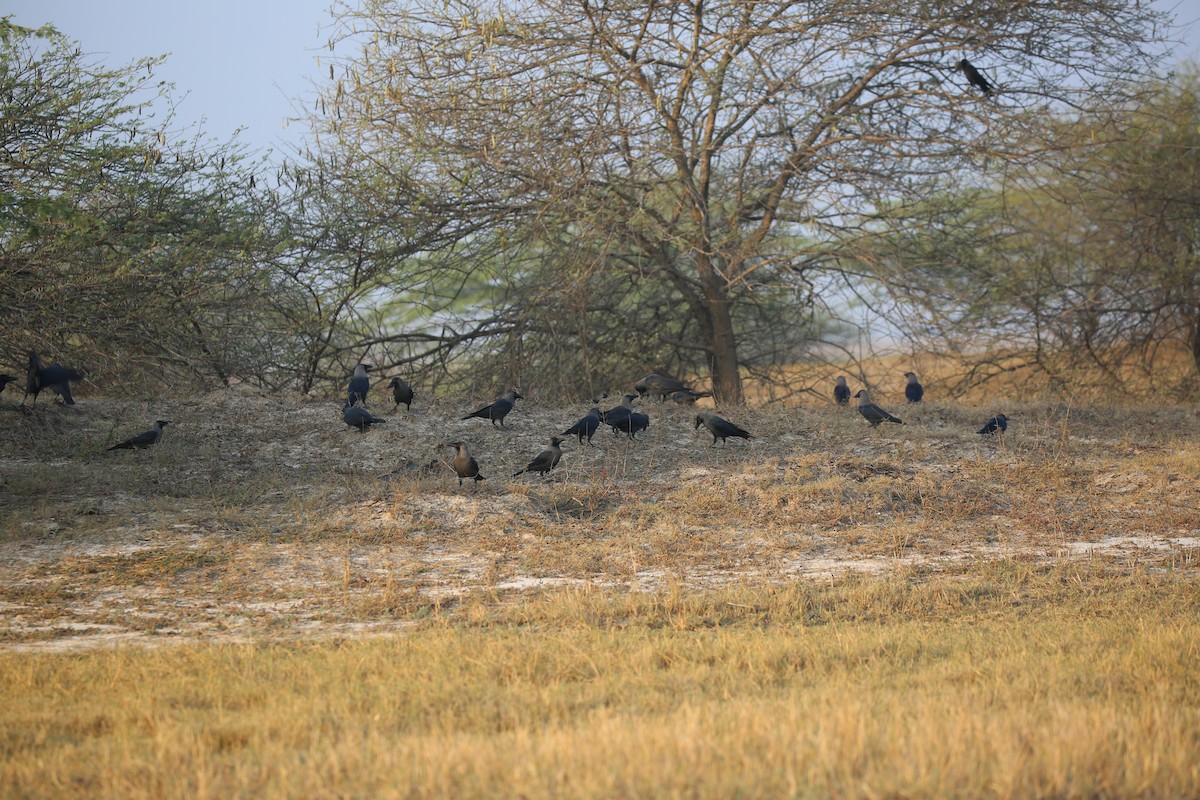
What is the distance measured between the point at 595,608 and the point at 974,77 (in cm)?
1048

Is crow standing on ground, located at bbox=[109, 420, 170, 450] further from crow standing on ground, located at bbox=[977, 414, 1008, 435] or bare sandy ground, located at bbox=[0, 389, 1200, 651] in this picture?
crow standing on ground, located at bbox=[977, 414, 1008, 435]

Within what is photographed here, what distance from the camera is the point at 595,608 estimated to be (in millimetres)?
7055

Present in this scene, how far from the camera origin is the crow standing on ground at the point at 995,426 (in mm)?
12242

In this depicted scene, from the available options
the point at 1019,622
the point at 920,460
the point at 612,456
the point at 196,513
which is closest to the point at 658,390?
the point at 612,456

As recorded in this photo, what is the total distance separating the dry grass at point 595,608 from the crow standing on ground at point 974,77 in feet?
14.8

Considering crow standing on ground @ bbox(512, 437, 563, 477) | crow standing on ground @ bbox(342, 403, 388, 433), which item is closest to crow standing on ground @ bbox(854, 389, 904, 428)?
crow standing on ground @ bbox(512, 437, 563, 477)

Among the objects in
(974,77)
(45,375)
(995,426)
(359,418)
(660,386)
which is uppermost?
(974,77)

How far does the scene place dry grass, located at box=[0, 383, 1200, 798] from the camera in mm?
4242

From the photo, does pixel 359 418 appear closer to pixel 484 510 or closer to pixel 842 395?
pixel 484 510

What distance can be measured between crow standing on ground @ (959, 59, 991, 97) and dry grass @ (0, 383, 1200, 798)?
4.50 meters

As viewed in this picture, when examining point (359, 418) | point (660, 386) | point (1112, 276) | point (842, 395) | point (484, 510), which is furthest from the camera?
point (1112, 276)

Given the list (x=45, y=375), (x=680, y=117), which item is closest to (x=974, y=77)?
(x=680, y=117)

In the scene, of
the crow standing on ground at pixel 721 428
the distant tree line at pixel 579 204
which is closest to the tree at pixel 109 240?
the distant tree line at pixel 579 204

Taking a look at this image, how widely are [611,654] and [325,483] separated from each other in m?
5.40
